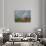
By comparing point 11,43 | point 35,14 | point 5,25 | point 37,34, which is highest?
point 35,14

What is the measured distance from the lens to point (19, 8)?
129 inches

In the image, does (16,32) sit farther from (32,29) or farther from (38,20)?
(38,20)

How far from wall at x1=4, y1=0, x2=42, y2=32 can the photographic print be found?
82 mm

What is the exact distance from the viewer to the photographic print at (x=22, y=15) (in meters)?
3.28

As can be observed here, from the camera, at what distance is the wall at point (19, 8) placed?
128 inches

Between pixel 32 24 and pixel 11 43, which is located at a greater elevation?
pixel 32 24

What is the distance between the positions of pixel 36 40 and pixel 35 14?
0.70 meters

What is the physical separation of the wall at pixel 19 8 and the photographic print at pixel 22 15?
0.08 m

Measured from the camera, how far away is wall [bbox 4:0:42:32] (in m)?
3.26

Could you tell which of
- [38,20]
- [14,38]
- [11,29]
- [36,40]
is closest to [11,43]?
[14,38]

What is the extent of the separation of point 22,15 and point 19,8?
8.2 inches

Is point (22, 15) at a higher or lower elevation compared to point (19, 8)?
lower

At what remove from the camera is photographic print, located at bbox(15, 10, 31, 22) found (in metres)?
3.28

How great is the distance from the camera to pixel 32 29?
10.7 feet
